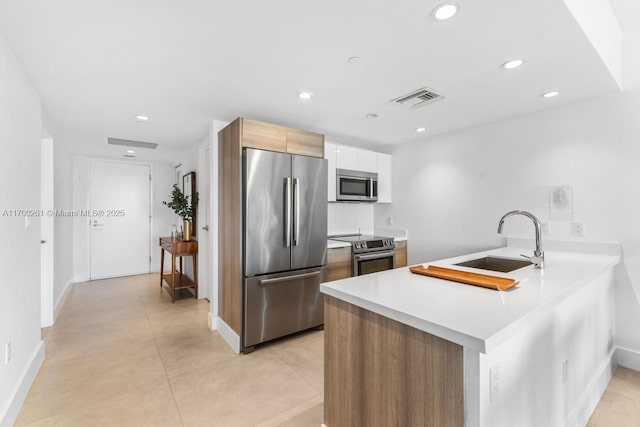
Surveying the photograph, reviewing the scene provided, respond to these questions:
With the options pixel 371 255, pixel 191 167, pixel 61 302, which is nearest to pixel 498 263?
pixel 371 255

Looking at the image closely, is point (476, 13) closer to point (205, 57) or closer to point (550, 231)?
point (205, 57)

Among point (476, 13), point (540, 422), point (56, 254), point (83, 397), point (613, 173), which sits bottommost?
point (83, 397)

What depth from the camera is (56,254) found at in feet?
12.4

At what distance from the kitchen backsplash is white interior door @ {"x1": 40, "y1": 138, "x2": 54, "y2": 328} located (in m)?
3.36

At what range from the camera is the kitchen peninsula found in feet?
3.27

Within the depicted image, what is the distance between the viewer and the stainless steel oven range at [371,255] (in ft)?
11.5

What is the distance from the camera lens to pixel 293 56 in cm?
190

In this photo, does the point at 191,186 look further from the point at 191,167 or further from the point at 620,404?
the point at 620,404

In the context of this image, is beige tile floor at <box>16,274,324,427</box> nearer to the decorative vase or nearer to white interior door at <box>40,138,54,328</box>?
white interior door at <box>40,138,54,328</box>

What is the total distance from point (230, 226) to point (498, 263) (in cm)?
242

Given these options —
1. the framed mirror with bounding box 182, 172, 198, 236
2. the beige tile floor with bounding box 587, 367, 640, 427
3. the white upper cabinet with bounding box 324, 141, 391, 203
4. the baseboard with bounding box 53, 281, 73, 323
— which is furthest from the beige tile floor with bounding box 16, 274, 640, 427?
the white upper cabinet with bounding box 324, 141, 391, 203

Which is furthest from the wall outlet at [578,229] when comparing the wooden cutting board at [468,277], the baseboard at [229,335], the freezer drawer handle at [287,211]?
the baseboard at [229,335]

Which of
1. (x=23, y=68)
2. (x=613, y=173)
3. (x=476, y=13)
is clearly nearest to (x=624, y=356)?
(x=613, y=173)

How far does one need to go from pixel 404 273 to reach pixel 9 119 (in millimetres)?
2644
